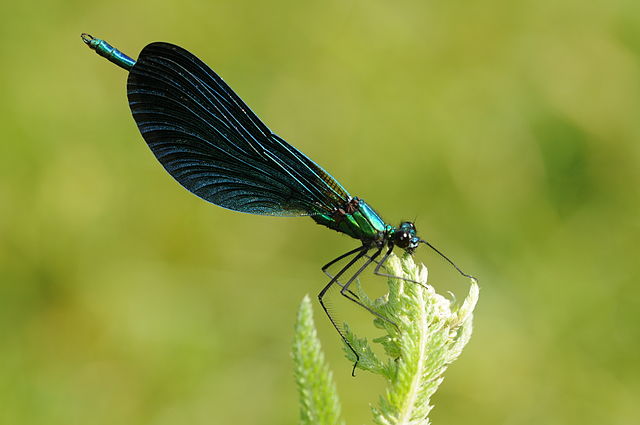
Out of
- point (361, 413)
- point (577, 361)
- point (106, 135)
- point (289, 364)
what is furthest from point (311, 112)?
point (577, 361)

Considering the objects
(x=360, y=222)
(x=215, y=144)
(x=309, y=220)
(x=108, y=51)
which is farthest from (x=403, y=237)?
(x=309, y=220)

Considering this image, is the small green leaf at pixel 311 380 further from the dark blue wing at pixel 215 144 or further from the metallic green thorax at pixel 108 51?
the metallic green thorax at pixel 108 51

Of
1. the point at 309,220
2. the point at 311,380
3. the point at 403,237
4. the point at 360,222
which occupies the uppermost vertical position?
the point at 309,220

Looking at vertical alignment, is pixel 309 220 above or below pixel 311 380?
above

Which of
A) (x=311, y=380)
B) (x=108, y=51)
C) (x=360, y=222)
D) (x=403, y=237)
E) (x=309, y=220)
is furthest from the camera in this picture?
(x=309, y=220)

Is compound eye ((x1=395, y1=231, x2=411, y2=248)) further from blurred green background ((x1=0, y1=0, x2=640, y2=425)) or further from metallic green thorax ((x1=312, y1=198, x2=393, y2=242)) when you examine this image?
blurred green background ((x1=0, y1=0, x2=640, y2=425))

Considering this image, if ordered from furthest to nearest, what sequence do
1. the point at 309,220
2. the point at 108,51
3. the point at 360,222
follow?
the point at 309,220 → the point at 108,51 → the point at 360,222

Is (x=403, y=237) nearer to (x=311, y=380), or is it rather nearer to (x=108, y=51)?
(x=311, y=380)
